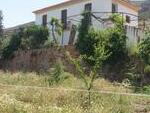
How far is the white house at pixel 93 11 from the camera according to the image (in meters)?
30.4

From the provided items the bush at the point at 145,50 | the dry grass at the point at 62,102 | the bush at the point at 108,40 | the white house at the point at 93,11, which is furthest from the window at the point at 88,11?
the dry grass at the point at 62,102

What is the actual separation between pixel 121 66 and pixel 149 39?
7.10 feet

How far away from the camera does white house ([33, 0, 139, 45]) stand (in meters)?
30.4

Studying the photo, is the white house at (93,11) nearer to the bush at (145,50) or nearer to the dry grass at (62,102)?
the bush at (145,50)

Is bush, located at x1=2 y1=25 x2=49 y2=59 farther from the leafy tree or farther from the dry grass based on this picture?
the dry grass

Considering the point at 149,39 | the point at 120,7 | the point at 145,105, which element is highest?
the point at 120,7

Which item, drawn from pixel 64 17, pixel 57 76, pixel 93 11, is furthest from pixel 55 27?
pixel 57 76

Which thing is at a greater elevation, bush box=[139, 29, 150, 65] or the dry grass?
bush box=[139, 29, 150, 65]

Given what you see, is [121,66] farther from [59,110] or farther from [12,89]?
[59,110]

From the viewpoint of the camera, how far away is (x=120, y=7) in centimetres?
3391

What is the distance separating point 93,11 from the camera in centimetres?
3180

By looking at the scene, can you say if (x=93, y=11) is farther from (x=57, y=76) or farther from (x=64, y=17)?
(x=57, y=76)

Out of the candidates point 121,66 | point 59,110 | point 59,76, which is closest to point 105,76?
point 121,66

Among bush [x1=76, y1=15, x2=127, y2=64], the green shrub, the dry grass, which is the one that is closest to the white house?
bush [x1=76, y1=15, x2=127, y2=64]
